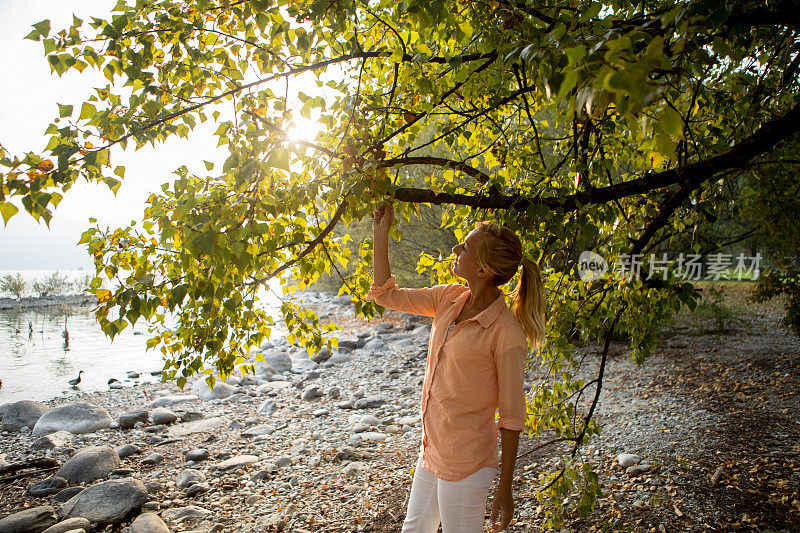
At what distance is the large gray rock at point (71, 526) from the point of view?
4293mm

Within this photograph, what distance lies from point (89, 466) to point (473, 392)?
5720 mm

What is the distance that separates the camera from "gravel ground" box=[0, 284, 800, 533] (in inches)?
160

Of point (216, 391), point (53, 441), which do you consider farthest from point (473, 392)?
point (216, 391)

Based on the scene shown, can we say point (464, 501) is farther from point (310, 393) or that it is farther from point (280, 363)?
point (280, 363)

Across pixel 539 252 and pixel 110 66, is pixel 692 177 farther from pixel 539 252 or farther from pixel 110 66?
pixel 110 66

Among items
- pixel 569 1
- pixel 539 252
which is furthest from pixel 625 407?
pixel 569 1

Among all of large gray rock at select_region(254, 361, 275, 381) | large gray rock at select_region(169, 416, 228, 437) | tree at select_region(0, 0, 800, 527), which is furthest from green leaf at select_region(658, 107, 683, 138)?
large gray rock at select_region(254, 361, 275, 381)

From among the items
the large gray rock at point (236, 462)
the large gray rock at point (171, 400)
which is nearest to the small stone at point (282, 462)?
the large gray rock at point (236, 462)

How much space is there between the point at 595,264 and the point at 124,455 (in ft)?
21.3

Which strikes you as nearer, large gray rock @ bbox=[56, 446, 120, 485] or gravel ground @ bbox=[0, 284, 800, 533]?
gravel ground @ bbox=[0, 284, 800, 533]

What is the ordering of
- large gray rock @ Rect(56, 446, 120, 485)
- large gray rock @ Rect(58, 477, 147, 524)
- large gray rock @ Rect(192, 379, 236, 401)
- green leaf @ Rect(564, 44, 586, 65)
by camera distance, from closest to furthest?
green leaf @ Rect(564, 44, 586, 65) < large gray rock @ Rect(58, 477, 147, 524) < large gray rock @ Rect(56, 446, 120, 485) < large gray rock @ Rect(192, 379, 236, 401)

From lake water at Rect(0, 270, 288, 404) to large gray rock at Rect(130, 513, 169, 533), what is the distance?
6312mm

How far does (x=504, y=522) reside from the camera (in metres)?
2.17

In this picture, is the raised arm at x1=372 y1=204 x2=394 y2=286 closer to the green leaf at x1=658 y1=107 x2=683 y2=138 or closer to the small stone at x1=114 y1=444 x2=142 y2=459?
the green leaf at x1=658 y1=107 x2=683 y2=138
